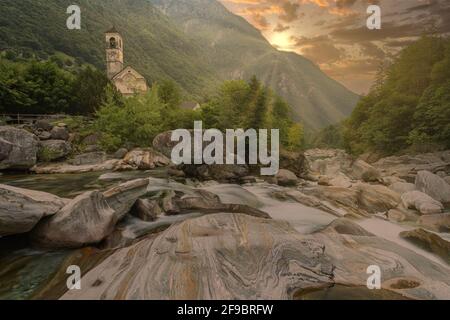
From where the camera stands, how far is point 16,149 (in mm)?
21469

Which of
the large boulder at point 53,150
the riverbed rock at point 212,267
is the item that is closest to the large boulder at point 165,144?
the large boulder at point 53,150

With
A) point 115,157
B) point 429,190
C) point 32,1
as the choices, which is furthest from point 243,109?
point 32,1

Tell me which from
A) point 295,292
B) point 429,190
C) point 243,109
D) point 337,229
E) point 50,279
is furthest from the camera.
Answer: point 243,109

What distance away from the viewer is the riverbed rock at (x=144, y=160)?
26.1 meters

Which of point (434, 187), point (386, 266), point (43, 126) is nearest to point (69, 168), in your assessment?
point (43, 126)

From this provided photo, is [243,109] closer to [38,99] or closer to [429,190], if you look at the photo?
[429,190]

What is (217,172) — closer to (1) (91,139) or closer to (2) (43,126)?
(1) (91,139)

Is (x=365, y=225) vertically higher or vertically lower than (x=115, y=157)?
lower

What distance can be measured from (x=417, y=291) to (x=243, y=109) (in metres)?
32.3

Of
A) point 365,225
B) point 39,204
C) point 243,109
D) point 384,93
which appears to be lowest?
point 365,225

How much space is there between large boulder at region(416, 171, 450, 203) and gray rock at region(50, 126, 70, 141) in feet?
112

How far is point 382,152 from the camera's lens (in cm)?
3891

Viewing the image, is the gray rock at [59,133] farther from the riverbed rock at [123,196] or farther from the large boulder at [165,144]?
the riverbed rock at [123,196]

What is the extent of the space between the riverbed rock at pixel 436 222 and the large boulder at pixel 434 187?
4.94 meters
